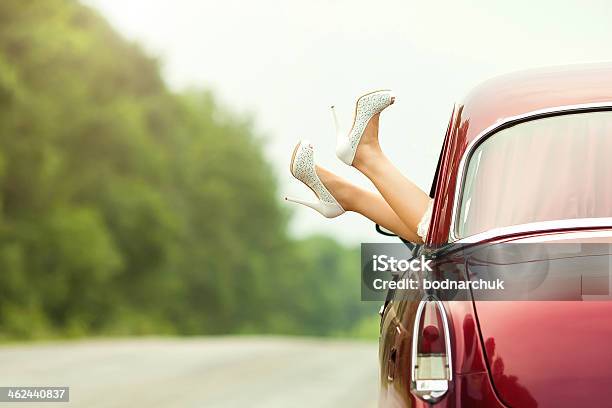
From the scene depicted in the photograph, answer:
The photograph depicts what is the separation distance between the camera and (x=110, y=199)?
49812 mm

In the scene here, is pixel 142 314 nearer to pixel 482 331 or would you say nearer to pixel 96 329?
pixel 96 329

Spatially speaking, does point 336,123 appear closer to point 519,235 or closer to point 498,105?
point 498,105

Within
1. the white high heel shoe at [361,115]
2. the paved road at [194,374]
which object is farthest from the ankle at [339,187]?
the paved road at [194,374]

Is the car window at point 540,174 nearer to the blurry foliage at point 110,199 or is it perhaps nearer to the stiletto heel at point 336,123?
the stiletto heel at point 336,123

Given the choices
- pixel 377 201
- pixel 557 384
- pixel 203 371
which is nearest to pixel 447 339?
pixel 557 384

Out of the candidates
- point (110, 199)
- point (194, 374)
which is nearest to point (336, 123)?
point (194, 374)

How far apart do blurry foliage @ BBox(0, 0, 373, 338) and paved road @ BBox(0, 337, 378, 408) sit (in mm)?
18368

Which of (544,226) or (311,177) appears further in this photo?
(311,177)

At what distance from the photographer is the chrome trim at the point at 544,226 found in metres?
3.91

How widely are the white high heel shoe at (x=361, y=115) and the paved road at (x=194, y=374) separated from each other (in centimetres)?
576

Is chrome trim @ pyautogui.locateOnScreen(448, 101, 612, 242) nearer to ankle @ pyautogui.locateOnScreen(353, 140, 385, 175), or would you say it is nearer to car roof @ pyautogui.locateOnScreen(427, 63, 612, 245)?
car roof @ pyautogui.locateOnScreen(427, 63, 612, 245)

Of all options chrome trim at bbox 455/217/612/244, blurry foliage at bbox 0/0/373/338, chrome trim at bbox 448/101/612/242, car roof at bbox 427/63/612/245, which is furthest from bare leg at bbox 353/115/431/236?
blurry foliage at bbox 0/0/373/338

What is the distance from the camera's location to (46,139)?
45.3 meters

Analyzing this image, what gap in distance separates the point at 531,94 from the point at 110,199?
151ft
